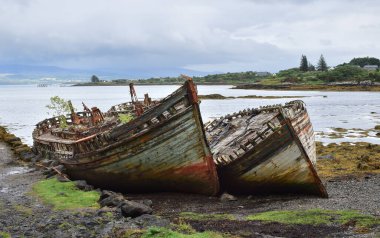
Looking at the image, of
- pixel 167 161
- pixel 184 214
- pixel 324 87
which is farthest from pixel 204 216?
pixel 324 87

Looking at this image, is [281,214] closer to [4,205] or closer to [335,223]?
[335,223]

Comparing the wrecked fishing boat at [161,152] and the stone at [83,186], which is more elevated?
A: the wrecked fishing boat at [161,152]

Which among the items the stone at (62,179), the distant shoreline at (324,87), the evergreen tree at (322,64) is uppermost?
the evergreen tree at (322,64)

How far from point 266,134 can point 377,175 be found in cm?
754

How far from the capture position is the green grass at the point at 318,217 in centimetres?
1306

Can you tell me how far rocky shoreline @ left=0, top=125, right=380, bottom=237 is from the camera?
507 inches

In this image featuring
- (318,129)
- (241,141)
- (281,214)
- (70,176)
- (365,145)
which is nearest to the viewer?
(281,214)

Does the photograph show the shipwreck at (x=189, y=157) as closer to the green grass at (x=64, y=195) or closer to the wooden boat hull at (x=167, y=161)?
the wooden boat hull at (x=167, y=161)

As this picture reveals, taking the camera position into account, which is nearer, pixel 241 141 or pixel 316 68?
pixel 241 141

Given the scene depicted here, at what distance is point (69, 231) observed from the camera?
13555 millimetres

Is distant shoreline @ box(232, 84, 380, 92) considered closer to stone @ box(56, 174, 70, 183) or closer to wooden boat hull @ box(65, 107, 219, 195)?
stone @ box(56, 174, 70, 183)

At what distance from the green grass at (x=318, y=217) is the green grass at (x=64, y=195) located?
677 centimetres

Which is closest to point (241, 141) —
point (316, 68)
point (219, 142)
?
point (219, 142)

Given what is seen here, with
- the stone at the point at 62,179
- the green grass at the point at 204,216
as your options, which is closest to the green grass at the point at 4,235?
the green grass at the point at 204,216
